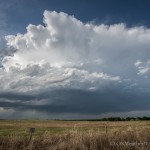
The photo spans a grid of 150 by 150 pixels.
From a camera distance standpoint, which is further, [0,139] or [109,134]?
[109,134]

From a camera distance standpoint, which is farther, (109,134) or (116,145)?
(109,134)

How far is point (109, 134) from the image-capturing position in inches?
639

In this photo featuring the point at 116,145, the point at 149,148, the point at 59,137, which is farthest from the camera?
the point at 59,137

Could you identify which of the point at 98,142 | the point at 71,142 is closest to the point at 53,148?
the point at 71,142

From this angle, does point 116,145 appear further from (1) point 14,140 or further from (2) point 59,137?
(1) point 14,140

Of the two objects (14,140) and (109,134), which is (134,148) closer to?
(109,134)

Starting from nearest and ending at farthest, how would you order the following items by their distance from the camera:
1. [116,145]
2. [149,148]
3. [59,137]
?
[149,148]
[116,145]
[59,137]

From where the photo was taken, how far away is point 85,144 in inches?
577

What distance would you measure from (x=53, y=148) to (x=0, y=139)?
2665 millimetres

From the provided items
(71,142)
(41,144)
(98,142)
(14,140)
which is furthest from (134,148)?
(14,140)

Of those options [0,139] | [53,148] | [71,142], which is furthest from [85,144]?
[0,139]

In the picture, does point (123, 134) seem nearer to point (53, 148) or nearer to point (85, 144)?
point (85, 144)

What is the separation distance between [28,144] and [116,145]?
3891 mm

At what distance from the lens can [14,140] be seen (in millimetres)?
14633
